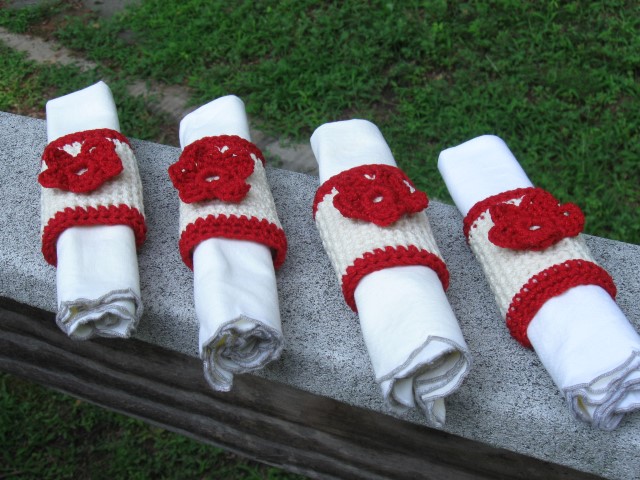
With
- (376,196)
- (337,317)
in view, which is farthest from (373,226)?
(337,317)

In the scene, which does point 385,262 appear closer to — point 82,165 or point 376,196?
point 376,196

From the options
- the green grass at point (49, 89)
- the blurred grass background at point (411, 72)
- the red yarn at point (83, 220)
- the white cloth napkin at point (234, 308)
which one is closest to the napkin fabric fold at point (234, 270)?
the white cloth napkin at point (234, 308)

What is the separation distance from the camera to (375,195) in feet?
4.24

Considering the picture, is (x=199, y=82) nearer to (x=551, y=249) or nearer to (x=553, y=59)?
(x=553, y=59)

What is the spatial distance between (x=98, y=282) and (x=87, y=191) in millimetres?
213

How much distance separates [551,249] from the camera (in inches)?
48.6

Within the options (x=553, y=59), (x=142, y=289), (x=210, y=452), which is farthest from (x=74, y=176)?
(x=553, y=59)

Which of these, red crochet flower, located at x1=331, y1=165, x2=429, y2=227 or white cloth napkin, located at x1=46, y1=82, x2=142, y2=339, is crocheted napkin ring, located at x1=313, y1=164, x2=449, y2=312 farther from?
white cloth napkin, located at x1=46, y1=82, x2=142, y2=339

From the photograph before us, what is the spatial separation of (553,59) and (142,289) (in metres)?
1.98

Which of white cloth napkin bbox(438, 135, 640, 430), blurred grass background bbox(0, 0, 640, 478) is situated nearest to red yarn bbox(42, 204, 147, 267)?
white cloth napkin bbox(438, 135, 640, 430)

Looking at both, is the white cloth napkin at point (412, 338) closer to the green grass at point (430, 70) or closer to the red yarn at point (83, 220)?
the red yarn at point (83, 220)

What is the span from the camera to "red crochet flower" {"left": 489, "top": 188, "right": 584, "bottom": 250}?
47.9 inches

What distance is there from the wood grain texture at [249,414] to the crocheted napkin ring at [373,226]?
300mm

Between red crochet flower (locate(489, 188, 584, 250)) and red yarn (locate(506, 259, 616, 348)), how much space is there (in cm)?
5
